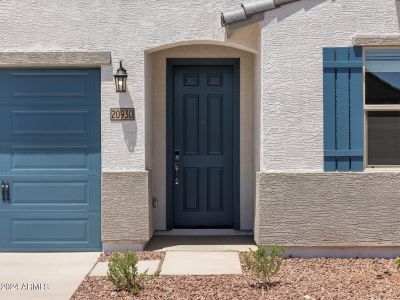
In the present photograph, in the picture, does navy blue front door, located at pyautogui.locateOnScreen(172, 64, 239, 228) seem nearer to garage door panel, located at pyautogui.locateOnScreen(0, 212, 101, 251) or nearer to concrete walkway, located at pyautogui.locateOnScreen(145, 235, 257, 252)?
concrete walkway, located at pyautogui.locateOnScreen(145, 235, 257, 252)

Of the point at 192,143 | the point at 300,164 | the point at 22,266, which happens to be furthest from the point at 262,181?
the point at 22,266

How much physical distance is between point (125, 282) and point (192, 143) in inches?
134

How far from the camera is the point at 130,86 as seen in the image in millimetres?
7918

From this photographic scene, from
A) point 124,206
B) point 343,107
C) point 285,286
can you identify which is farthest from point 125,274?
point 343,107

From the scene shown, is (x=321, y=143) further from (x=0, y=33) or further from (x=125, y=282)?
(x=0, y=33)

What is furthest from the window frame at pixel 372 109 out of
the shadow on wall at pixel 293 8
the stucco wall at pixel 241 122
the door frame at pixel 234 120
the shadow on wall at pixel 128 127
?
the shadow on wall at pixel 128 127

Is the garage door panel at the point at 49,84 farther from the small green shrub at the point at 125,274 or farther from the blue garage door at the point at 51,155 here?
the small green shrub at the point at 125,274

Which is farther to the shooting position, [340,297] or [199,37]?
[199,37]

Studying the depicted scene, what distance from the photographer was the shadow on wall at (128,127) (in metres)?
7.90

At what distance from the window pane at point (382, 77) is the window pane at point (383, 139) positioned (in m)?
0.20

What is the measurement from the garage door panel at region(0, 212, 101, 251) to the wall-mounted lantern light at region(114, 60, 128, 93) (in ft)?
5.78

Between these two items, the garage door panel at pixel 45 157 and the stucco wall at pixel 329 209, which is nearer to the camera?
the stucco wall at pixel 329 209

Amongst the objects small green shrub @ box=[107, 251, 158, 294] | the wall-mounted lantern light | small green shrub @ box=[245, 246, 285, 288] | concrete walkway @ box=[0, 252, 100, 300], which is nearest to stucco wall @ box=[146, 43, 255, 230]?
the wall-mounted lantern light

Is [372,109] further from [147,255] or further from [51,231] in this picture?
[51,231]
